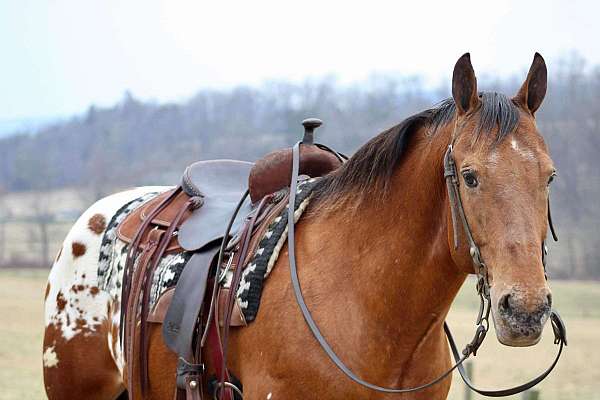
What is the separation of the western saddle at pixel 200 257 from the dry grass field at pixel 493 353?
6686 mm

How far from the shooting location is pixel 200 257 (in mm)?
3910

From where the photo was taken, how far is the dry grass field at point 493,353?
41.4ft

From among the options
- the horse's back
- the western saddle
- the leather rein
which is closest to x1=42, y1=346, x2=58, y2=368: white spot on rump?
the horse's back

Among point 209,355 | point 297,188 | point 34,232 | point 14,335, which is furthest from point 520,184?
point 34,232

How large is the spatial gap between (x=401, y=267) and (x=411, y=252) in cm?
7

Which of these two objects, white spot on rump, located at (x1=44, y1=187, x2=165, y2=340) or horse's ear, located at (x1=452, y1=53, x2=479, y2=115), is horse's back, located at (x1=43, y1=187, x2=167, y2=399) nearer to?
white spot on rump, located at (x1=44, y1=187, x2=165, y2=340)

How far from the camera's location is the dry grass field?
12.6m

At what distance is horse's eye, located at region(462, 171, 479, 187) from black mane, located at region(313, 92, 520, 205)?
0.76ft

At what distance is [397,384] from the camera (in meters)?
3.28

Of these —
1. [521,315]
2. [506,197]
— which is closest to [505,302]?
[521,315]

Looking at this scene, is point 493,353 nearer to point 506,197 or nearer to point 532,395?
point 532,395

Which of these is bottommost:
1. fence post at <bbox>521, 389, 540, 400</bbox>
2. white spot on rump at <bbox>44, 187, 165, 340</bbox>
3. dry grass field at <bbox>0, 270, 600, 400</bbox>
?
dry grass field at <bbox>0, 270, 600, 400</bbox>

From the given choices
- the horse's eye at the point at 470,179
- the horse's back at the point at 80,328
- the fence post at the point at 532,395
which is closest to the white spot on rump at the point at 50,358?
the horse's back at the point at 80,328

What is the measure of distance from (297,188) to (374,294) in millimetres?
749
